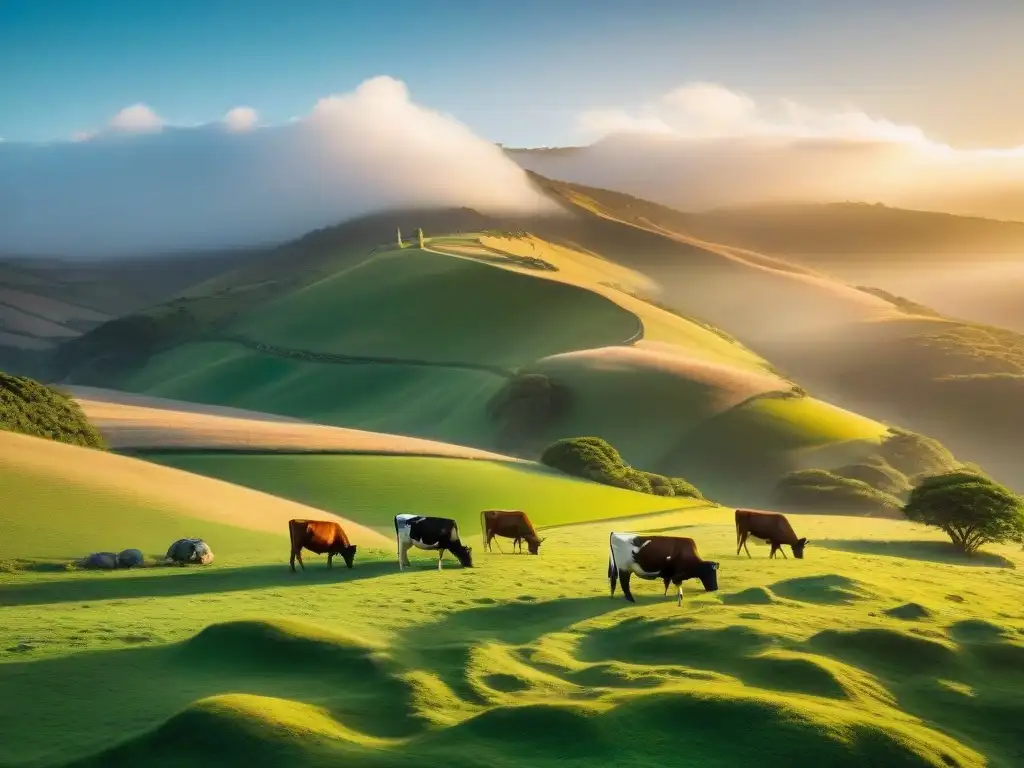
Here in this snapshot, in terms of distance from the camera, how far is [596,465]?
78.6 meters

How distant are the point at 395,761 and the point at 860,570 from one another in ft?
83.9

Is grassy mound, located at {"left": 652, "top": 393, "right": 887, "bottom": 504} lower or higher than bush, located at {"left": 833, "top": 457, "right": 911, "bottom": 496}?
higher

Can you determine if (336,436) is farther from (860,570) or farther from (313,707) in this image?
(313,707)

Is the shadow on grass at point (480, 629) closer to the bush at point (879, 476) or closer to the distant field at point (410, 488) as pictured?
the distant field at point (410, 488)

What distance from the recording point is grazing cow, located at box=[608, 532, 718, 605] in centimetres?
3084

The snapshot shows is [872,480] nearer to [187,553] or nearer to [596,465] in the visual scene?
[596,465]

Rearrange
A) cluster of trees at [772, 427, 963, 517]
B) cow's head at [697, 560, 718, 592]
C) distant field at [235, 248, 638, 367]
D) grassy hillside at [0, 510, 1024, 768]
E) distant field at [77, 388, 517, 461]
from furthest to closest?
distant field at [235, 248, 638, 367], cluster of trees at [772, 427, 963, 517], distant field at [77, 388, 517, 461], cow's head at [697, 560, 718, 592], grassy hillside at [0, 510, 1024, 768]

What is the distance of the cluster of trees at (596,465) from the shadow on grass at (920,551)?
23.4m

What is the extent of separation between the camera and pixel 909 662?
26.1 meters

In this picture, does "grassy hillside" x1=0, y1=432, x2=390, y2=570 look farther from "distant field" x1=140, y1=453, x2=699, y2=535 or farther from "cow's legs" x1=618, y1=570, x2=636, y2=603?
"cow's legs" x1=618, y1=570, x2=636, y2=603

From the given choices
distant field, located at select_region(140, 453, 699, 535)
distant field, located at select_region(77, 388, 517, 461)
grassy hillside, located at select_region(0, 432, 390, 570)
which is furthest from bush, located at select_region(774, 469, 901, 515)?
grassy hillside, located at select_region(0, 432, 390, 570)

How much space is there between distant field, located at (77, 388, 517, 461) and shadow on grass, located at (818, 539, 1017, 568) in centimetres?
2640

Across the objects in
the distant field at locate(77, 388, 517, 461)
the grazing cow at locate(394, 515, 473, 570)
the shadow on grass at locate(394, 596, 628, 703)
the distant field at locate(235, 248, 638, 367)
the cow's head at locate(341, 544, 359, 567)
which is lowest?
the shadow on grass at locate(394, 596, 628, 703)

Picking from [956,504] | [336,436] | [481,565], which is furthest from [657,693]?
[336,436]
